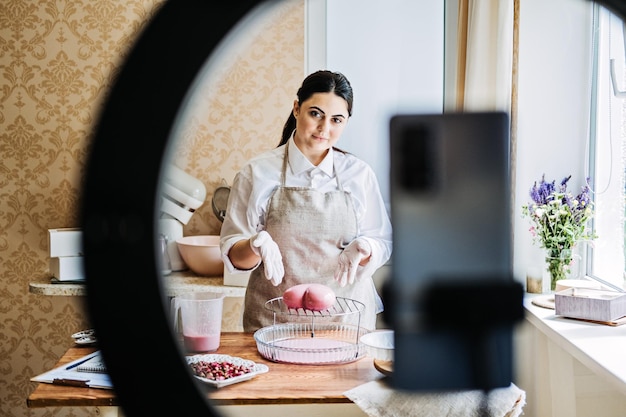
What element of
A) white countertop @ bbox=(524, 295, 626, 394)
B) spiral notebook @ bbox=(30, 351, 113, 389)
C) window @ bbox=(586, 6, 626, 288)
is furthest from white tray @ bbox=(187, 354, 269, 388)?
window @ bbox=(586, 6, 626, 288)

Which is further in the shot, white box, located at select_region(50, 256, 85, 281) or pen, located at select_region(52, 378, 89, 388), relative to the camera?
white box, located at select_region(50, 256, 85, 281)

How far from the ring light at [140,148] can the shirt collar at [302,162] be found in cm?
108

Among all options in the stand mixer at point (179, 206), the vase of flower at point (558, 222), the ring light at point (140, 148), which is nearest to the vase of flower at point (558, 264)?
the vase of flower at point (558, 222)

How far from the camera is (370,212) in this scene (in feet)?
3.99

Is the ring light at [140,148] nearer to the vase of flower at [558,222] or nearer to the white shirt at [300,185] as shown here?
the white shirt at [300,185]

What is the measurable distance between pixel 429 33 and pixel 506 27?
0.54 ft

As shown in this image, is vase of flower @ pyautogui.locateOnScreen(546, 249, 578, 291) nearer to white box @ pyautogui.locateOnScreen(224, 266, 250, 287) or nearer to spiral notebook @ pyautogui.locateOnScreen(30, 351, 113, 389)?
white box @ pyautogui.locateOnScreen(224, 266, 250, 287)


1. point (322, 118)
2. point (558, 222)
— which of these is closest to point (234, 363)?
point (322, 118)

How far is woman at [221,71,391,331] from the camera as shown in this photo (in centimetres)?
109

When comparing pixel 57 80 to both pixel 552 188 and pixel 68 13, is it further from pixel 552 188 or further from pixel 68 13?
pixel 552 188

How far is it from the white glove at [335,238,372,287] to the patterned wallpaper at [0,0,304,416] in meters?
0.66

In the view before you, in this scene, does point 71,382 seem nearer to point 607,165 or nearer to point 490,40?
point 490,40

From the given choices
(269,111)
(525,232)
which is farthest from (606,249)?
(269,111)

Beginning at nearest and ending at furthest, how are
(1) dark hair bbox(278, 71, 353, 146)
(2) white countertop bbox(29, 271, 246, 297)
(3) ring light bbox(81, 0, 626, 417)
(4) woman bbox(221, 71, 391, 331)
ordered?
1. (3) ring light bbox(81, 0, 626, 417)
2. (1) dark hair bbox(278, 71, 353, 146)
3. (4) woman bbox(221, 71, 391, 331)
4. (2) white countertop bbox(29, 271, 246, 297)
